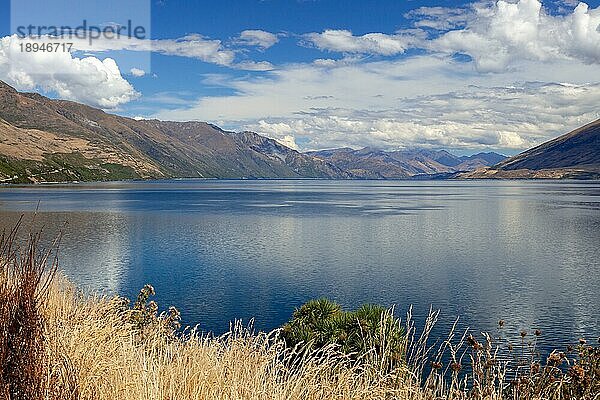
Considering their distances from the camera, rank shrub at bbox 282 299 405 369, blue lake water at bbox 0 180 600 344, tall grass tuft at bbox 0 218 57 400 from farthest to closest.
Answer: blue lake water at bbox 0 180 600 344
shrub at bbox 282 299 405 369
tall grass tuft at bbox 0 218 57 400

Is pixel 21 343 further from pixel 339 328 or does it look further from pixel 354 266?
pixel 354 266

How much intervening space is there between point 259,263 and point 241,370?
44.1m

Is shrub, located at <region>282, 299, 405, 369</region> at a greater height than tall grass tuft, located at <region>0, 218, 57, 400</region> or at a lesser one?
lesser

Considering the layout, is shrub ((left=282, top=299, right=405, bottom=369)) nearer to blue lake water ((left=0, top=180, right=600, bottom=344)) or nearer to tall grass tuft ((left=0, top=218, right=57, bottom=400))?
tall grass tuft ((left=0, top=218, right=57, bottom=400))

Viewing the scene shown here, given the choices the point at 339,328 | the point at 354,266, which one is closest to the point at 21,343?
the point at 339,328

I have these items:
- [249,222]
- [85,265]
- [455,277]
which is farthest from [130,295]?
[249,222]

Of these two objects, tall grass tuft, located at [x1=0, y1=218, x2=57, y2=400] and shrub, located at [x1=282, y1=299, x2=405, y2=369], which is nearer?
tall grass tuft, located at [x1=0, y1=218, x2=57, y2=400]

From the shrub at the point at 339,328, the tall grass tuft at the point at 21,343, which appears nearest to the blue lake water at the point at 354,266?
the shrub at the point at 339,328

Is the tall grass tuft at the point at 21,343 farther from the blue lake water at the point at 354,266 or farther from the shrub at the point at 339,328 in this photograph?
the blue lake water at the point at 354,266

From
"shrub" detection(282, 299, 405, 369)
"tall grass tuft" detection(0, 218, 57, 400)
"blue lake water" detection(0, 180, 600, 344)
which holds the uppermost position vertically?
"tall grass tuft" detection(0, 218, 57, 400)

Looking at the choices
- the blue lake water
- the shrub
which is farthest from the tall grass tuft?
the blue lake water

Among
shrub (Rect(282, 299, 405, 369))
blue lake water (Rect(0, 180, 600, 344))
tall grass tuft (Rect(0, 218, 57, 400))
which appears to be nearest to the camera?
tall grass tuft (Rect(0, 218, 57, 400))

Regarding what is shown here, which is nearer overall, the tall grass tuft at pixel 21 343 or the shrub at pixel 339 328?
the tall grass tuft at pixel 21 343

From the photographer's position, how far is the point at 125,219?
9656 cm
